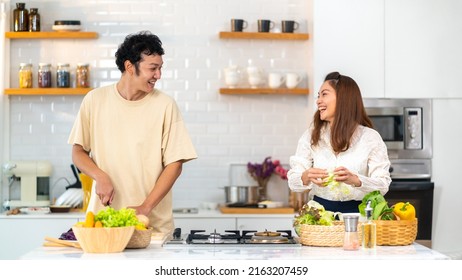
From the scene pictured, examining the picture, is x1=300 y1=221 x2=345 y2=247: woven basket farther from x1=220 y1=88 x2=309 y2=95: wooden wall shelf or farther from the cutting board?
x1=220 y1=88 x2=309 y2=95: wooden wall shelf

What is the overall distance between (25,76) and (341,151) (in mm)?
3048

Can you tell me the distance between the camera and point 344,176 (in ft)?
13.5

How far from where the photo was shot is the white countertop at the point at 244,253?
3418mm

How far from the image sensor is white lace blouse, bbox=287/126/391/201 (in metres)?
4.33

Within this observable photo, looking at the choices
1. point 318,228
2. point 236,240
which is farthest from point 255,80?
point 318,228

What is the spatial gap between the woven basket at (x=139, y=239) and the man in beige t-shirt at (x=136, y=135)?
0.73 metres

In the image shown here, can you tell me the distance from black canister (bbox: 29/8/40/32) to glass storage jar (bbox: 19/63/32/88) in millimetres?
282

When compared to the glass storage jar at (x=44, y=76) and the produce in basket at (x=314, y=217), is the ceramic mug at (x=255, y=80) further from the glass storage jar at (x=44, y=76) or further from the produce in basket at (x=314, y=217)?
the produce in basket at (x=314, y=217)

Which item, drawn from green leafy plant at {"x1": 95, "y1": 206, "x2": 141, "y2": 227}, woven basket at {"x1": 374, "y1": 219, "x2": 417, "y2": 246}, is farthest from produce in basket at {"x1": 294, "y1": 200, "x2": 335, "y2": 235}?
green leafy plant at {"x1": 95, "y1": 206, "x2": 141, "y2": 227}

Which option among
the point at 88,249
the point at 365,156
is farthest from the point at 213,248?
the point at 365,156

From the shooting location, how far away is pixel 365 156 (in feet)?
14.4

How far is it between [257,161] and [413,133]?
124 centimetres

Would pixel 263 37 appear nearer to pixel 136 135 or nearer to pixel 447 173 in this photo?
pixel 447 173

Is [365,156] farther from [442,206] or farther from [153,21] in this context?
[153,21]
